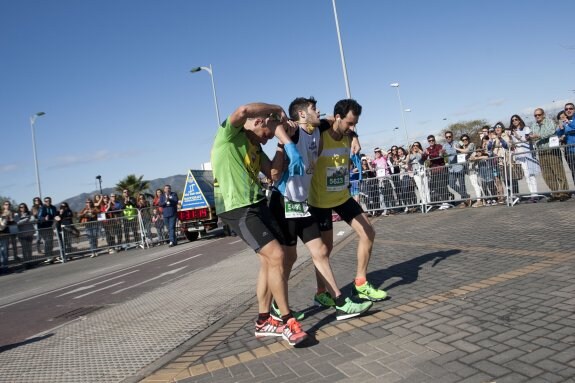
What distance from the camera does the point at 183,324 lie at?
4875mm

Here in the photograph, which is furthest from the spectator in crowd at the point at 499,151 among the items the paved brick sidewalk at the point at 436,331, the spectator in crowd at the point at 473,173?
the paved brick sidewalk at the point at 436,331

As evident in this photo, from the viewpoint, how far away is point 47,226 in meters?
15.6

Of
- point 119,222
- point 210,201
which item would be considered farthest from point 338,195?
point 119,222

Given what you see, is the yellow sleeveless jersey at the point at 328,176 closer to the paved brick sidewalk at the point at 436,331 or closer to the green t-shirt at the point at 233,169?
the green t-shirt at the point at 233,169

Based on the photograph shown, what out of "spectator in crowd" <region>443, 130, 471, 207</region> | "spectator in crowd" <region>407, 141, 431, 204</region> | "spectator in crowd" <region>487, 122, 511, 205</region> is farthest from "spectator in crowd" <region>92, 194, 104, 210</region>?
"spectator in crowd" <region>487, 122, 511, 205</region>

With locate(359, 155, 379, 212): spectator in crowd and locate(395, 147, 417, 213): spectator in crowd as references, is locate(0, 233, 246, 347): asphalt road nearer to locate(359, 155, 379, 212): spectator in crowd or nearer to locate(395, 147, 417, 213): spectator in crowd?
locate(359, 155, 379, 212): spectator in crowd

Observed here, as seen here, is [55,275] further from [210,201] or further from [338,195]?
[338,195]

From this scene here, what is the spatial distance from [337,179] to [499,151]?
8230mm

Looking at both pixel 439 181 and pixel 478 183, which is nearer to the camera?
pixel 478 183

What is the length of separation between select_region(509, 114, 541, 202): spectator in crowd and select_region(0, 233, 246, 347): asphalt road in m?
6.86

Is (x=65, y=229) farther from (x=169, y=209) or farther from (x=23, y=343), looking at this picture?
(x=23, y=343)

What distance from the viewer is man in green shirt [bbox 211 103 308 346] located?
3.76 metres

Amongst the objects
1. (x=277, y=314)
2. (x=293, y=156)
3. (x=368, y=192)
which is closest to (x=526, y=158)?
(x=368, y=192)

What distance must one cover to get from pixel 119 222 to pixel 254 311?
1274 centimetres
